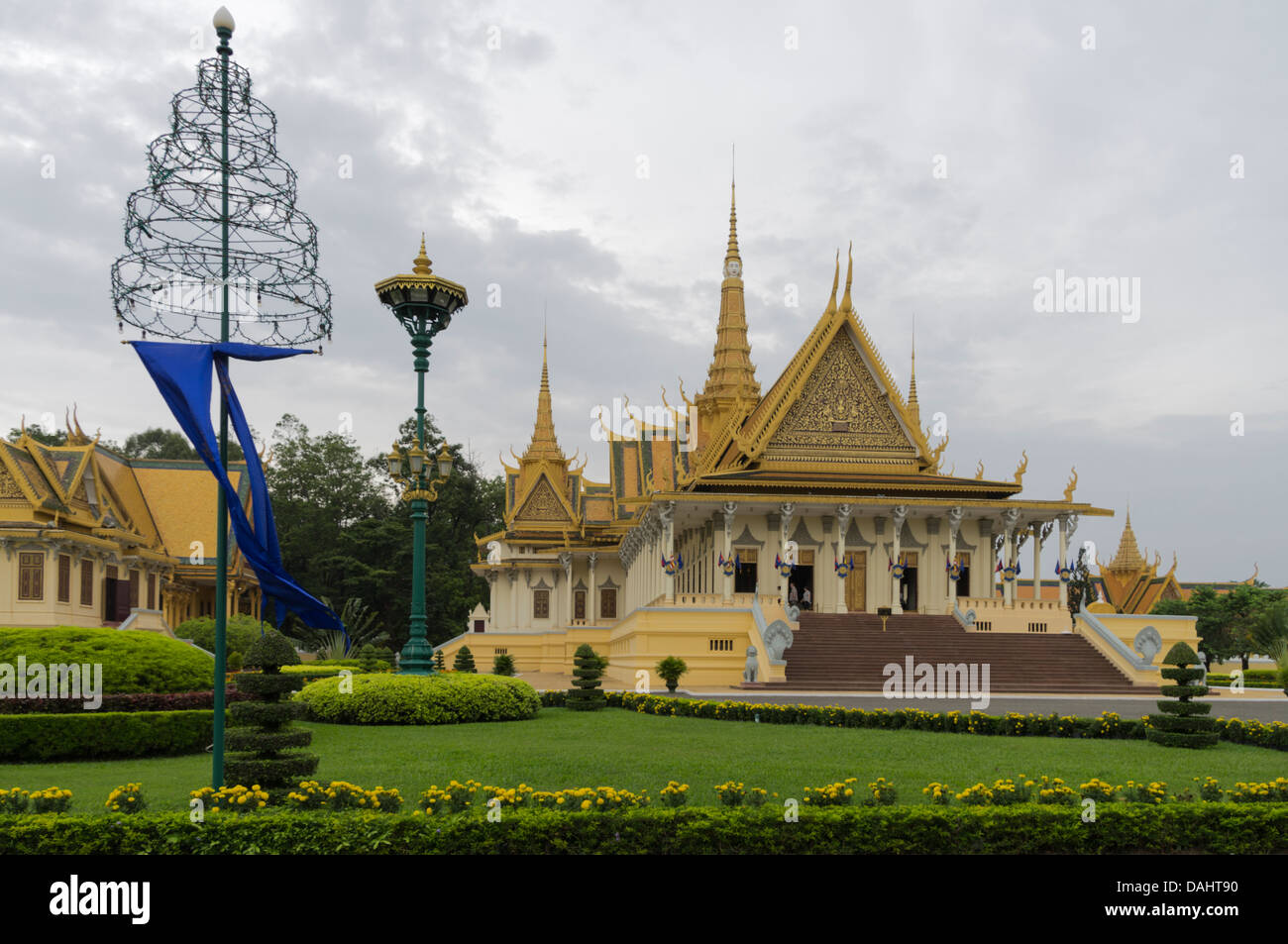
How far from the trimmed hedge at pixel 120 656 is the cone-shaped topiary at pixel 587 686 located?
7589 mm

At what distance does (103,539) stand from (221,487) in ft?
102

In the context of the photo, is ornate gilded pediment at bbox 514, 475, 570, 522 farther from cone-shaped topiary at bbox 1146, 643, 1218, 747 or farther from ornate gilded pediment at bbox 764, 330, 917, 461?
cone-shaped topiary at bbox 1146, 643, 1218, 747

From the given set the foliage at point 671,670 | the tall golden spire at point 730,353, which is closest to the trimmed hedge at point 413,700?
the foliage at point 671,670

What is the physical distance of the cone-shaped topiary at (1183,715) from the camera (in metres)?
14.3

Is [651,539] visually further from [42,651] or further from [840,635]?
[42,651]

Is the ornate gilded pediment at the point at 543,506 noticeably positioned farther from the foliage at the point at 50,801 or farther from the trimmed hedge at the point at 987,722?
the foliage at the point at 50,801

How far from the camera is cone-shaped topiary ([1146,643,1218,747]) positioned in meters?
14.3

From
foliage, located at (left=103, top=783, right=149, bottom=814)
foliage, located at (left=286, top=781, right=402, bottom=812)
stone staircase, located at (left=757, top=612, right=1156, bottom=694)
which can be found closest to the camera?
foliage, located at (left=103, top=783, right=149, bottom=814)

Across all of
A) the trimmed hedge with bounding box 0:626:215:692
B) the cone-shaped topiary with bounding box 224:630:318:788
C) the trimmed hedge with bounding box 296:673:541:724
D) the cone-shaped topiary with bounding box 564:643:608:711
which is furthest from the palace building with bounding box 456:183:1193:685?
the cone-shaped topiary with bounding box 224:630:318:788

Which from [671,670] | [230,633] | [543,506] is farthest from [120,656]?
[543,506]

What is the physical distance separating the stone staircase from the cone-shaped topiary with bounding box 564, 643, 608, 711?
4.25 meters

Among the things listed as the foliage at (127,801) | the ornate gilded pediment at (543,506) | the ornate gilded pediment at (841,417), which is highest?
the ornate gilded pediment at (841,417)

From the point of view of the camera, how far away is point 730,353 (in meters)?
45.4

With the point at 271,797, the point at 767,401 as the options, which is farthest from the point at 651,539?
the point at 271,797
